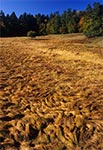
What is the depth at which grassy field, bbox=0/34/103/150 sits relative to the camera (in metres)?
4.64

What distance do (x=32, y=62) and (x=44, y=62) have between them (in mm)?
473

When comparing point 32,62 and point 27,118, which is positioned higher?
point 32,62

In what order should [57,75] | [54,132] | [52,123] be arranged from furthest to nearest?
1. [57,75]
2. [52,123]
3. [54,132]

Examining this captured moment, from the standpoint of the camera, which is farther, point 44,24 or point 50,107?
point 44,24

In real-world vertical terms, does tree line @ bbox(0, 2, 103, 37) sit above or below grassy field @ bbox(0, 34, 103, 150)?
above

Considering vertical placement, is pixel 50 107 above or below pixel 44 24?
below

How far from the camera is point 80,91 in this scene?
7094 mm

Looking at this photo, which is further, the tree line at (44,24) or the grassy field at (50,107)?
the tree line at (44,24)

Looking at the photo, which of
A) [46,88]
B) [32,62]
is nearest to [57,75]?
[46,88]

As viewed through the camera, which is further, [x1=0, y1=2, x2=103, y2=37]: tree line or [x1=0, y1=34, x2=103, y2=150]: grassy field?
[x1=0, y1=2, x2=103, y2=37]: tree line

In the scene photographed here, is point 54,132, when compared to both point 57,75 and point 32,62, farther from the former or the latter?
point 32,62

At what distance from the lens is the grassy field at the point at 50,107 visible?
15.2ft

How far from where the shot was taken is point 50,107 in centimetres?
601

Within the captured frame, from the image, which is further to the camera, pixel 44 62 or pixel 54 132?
pixel 44 62
